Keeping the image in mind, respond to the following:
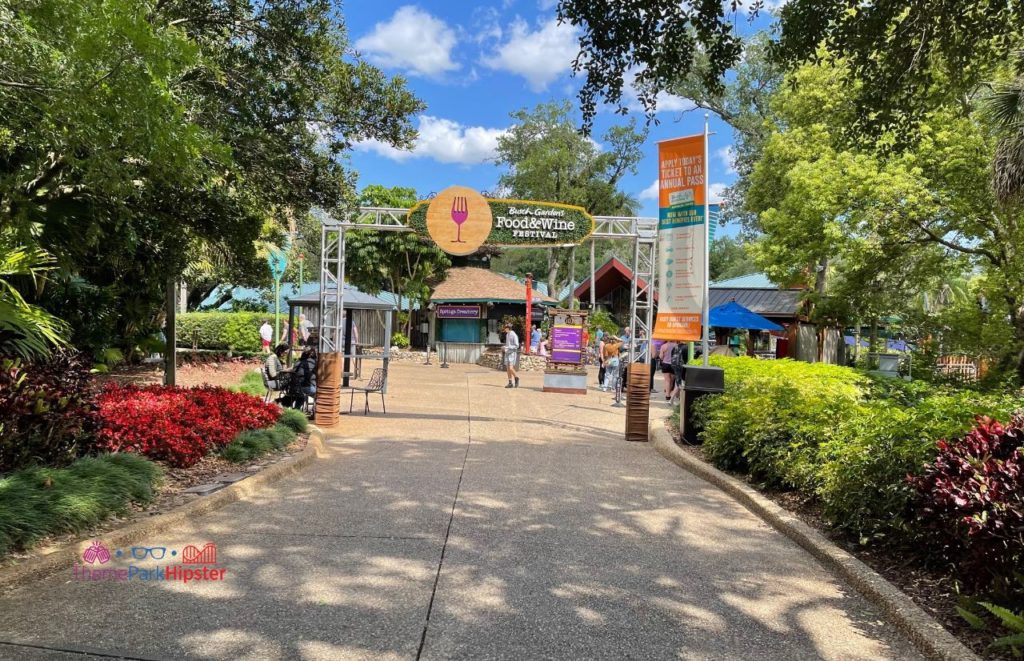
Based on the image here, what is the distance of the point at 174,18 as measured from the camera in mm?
7887

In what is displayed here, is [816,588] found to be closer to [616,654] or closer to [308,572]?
[616,654]

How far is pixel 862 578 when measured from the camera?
162 inches

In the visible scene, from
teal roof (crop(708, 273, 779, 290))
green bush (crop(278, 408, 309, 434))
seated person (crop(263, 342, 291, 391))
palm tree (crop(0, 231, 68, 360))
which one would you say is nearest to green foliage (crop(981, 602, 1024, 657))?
palm tree (crop(0, 231, 68, 360))

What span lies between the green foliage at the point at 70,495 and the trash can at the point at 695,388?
6508 millimetres

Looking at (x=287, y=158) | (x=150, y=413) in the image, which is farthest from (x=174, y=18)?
(x=150, y=413)

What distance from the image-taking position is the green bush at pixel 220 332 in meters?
22.8

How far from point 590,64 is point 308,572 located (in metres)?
5.20

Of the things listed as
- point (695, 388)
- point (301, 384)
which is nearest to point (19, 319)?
point (301, 384)

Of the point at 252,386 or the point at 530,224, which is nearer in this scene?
the point at 530,224

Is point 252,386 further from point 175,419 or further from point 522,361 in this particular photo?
point 522,361

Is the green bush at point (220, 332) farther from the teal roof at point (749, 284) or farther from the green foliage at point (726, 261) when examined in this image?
the green foliage at point (726, 261)

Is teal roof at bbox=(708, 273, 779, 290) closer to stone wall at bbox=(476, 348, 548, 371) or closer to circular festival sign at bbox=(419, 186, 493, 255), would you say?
stone wall at bbox=(476, 348, 548, 371)

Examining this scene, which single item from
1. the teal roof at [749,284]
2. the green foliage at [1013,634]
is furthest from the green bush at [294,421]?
the teal roof at [749,284]

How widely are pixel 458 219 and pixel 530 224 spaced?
4.18ft
